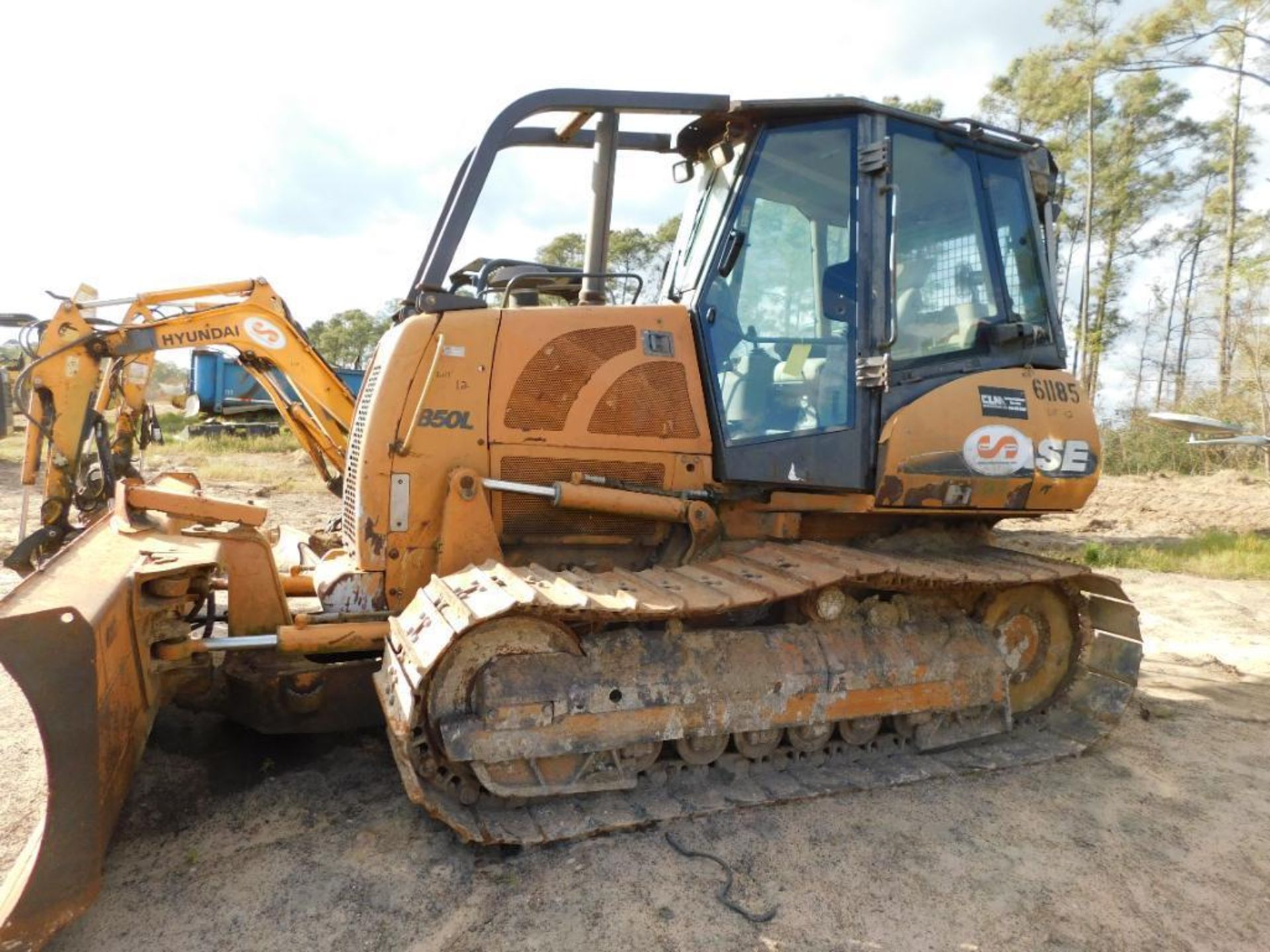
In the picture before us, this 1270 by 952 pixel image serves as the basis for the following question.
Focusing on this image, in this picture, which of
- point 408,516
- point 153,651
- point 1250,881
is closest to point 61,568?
point 153,651

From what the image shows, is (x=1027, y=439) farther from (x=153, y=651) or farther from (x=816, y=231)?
(x=153, y=651)

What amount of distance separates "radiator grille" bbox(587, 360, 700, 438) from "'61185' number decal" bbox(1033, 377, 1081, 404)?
5.72 ft

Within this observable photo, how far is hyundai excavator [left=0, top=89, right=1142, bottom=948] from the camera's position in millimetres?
3061

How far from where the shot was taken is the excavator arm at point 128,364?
5.32 metres

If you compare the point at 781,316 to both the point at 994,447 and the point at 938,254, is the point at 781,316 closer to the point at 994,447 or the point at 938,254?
the point at 938,254

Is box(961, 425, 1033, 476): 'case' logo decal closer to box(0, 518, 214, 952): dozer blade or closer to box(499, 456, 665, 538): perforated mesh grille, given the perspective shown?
box(499, 456, 665, 538): perforated mesh grille

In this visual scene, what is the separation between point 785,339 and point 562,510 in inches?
50.4

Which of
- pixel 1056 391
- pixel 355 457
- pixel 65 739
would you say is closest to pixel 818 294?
pixel 1056 391

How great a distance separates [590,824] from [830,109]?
10.6 feet

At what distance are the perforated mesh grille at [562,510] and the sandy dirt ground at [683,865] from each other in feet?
4.09

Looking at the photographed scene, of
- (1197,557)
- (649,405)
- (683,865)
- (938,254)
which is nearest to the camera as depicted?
(683,865)

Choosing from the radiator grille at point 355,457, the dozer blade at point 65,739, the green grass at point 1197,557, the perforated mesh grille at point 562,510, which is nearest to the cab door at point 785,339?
the perforated mesh grille at point 562,510

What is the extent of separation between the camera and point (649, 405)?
366cm

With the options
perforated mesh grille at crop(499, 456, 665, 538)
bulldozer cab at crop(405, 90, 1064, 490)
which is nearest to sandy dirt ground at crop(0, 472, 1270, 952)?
perforated mesh grille at crop(499, 456, 665, 538)
